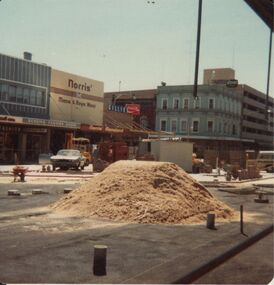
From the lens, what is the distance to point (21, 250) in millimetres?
8523

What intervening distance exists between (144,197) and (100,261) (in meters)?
6.33

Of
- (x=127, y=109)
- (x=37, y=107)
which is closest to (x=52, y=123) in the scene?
(x=37, y=107)

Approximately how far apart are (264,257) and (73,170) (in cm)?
2689

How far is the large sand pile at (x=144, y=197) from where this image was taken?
12.9m

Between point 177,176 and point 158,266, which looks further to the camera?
point 177,176

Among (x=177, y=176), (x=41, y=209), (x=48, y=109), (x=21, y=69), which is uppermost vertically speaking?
(x=21, y=69)

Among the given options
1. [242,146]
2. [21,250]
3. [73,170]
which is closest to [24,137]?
[73,170]

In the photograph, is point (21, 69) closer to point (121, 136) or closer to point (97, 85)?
point (97, 85)

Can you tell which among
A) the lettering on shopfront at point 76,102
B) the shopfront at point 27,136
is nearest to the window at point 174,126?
the lettering on shopfront at point 76,102

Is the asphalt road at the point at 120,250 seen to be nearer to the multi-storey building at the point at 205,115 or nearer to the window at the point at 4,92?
the window at the point at 4,92

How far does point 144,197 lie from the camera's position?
13.4 metres

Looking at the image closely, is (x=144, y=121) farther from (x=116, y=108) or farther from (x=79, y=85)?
(x=79, y=85)

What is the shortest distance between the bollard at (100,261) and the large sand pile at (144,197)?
5.24 m

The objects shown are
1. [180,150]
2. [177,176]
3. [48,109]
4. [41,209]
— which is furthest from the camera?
[48,109]
